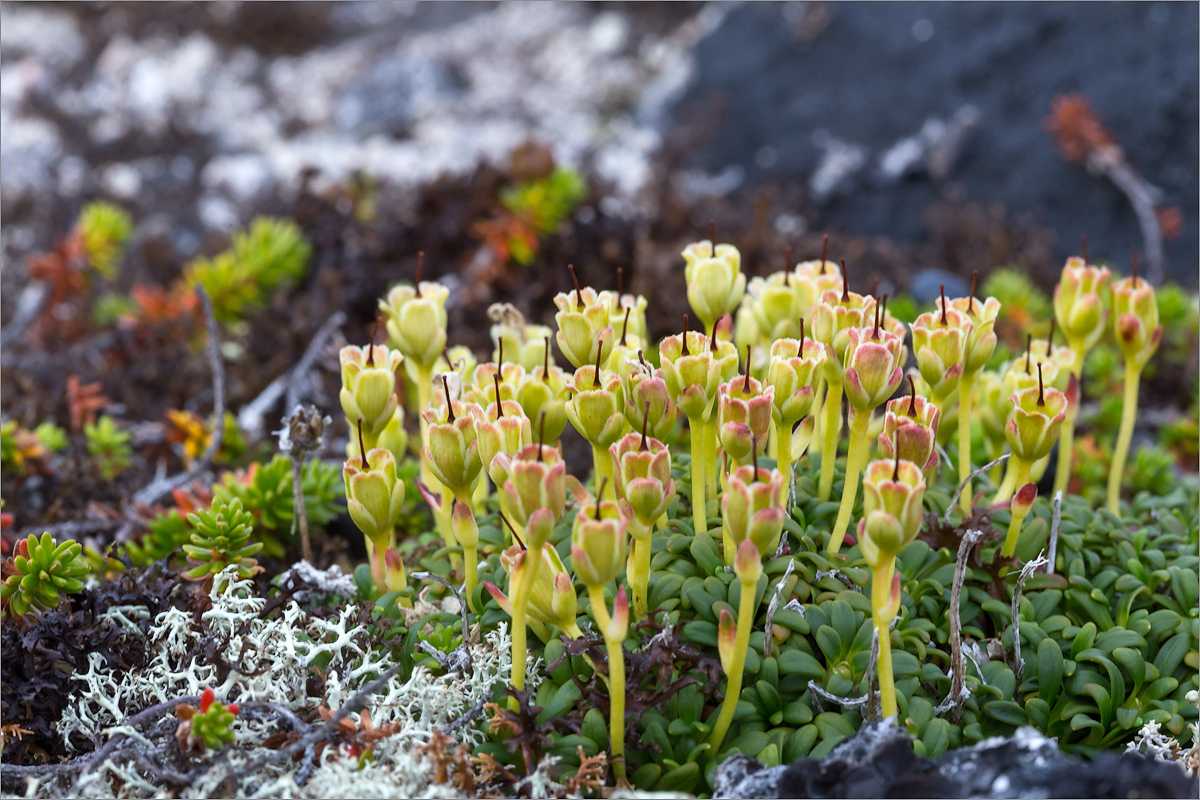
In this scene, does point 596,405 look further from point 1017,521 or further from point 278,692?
point 1017,521

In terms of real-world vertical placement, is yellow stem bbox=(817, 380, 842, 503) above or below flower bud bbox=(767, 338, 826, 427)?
below

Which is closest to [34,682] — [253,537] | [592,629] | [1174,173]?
[253,537]

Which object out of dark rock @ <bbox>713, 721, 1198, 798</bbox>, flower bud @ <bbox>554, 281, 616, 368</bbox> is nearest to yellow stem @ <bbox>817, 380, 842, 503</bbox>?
flower bud @ <bbox>554, 281, 616, 368</bbox>

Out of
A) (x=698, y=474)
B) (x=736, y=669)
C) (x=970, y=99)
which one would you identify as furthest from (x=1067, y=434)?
(x=970, y=99)

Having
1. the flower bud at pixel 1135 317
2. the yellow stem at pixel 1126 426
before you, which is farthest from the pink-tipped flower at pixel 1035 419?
the yellow stem at pixel 1126 426

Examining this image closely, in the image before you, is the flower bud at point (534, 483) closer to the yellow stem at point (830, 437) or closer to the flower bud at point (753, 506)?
the flower bud at point (753, 506)

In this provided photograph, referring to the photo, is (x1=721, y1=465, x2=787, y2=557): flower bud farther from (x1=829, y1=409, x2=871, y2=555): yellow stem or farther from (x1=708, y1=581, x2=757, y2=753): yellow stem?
(x1=829, y1=409, x2=871, y2=555): yellow stem
